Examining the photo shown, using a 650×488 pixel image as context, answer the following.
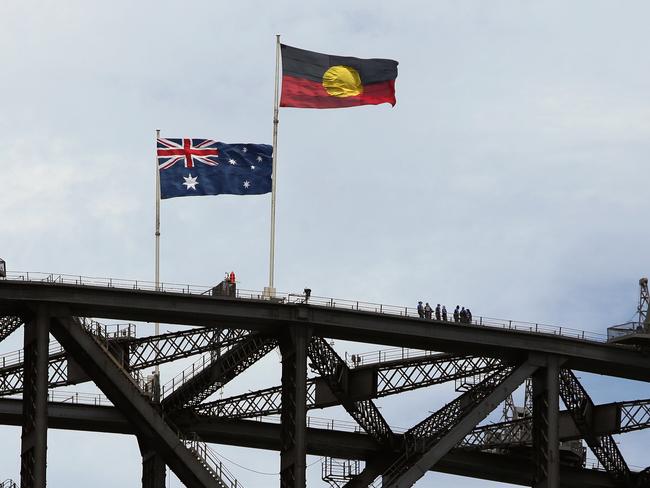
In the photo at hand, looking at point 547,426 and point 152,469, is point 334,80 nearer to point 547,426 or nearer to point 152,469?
point 547,426

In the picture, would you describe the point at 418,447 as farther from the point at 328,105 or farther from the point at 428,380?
the point at 328,105

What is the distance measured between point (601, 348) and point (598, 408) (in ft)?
13.8

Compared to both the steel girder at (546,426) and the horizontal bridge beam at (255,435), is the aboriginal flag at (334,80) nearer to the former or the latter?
the steel girder at (546,426)

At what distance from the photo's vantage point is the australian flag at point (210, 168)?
111 m

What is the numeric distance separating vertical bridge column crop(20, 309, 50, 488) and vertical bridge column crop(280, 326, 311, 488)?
12383 millimetres

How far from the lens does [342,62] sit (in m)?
113

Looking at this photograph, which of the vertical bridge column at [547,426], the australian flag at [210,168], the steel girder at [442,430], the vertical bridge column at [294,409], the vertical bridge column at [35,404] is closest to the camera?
the vertical bridge column at [35,404]

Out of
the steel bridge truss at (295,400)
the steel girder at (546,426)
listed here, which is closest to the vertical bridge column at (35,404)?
the steel bridge truss at (295,400)

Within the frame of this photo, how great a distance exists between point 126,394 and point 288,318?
30.0ft

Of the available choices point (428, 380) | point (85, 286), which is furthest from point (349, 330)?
point (85, 286)

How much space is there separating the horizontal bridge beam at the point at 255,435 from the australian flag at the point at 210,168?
12487mm

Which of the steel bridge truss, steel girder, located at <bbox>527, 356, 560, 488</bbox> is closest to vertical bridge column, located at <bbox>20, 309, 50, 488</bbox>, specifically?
the steel bridge truss

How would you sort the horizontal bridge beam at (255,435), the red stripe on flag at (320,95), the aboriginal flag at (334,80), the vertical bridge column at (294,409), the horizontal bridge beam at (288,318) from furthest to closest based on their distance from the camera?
the horizontal bridge beam at (255,435)
the aboriginal flag at (334,80)
the red stripe on flag at (320,95)
the vertical bridge column at (294,409)
the horizontal bridge beam at (288,318)

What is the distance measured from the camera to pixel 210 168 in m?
111
